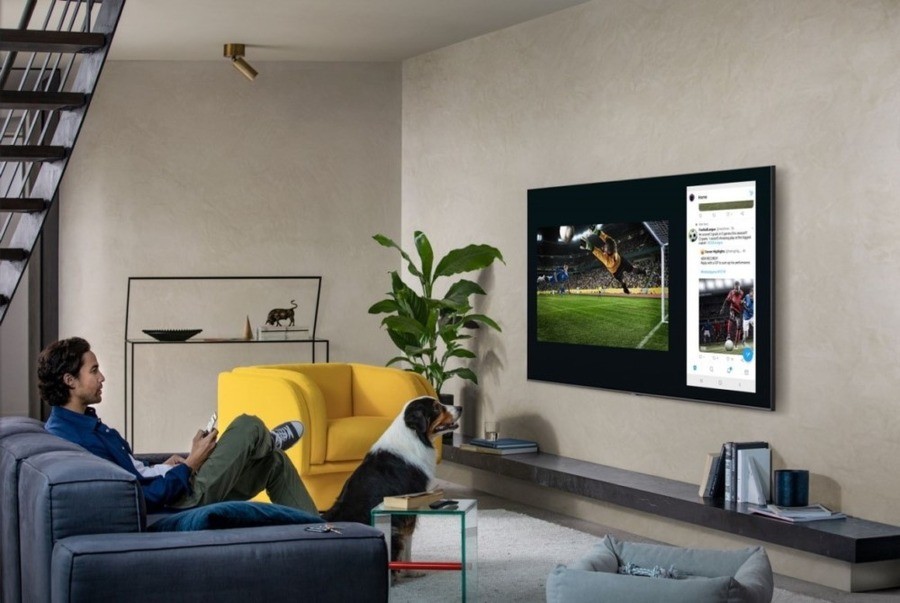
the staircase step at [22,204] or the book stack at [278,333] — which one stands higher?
the staircase step at [22,204]

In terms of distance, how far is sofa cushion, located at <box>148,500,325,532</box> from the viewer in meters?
2.69

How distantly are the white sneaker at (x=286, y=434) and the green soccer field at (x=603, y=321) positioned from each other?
74.2 inches

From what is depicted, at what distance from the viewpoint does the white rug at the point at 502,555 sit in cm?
434

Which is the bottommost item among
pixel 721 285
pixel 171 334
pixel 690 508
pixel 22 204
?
pixel 690 508

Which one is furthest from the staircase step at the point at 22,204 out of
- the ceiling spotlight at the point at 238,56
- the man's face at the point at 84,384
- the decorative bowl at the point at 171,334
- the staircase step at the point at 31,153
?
the ceiling spotlight at the point at 238,56

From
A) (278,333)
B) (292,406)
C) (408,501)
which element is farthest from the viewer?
(278,333)

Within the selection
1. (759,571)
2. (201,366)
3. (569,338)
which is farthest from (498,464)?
(759,571)

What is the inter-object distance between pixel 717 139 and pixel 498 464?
213 cm

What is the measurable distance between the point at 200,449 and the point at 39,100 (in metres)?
1.69

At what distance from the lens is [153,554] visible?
7.97 ft

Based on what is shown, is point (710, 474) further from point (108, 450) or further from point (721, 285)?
point (108, 450)

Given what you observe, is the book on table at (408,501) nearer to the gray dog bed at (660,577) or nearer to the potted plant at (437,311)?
the gray dog bed at (660,577)

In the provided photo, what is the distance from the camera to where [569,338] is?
6219 mm

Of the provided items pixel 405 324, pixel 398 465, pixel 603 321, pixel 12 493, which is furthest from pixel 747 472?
pixel 12 493
